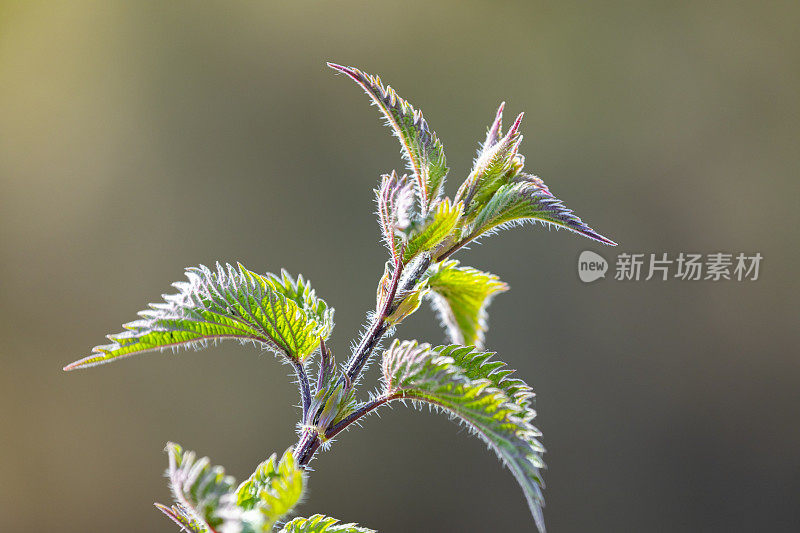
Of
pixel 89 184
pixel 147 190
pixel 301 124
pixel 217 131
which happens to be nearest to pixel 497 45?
pixel 301 124

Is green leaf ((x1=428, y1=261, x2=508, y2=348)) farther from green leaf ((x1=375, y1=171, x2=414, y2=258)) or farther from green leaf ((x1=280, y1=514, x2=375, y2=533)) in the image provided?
green leaf ((x1=280, y1=514, x2=375, y2=533))

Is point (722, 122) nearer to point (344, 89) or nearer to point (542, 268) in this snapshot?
point (542, 268)

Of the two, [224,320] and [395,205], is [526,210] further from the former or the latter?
[224,320]

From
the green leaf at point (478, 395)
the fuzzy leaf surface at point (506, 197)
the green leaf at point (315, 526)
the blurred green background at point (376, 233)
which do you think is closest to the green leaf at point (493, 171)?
the fuzzy leaf surface at point (506, 197)

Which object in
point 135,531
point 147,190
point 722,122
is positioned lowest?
point 135,531

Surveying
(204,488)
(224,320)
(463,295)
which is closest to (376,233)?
(463,295)

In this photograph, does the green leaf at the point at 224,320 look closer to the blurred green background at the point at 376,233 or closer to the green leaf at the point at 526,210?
the green leaf at the point at 526,210

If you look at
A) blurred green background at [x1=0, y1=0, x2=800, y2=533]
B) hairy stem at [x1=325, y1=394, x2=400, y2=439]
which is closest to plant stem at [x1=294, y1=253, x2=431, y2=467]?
hairy stem at [x1=325, y1=394, x2=400, y2=439]
